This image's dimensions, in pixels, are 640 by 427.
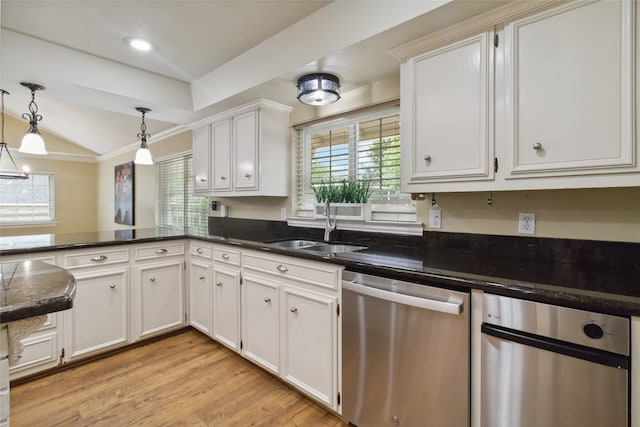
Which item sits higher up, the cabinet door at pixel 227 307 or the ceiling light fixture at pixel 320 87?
the ceiling light fixture at pixel 320 87

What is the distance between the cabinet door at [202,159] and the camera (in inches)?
125

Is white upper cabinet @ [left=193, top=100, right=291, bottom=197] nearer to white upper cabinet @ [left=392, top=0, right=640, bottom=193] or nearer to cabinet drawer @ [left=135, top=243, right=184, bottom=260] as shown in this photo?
cabinet drawer @ [left=135, top=243, right=184, bottom=260]

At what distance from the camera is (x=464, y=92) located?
1539 millimetres

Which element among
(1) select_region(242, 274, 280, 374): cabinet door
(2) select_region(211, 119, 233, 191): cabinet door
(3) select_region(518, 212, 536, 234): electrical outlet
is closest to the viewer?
(3) select_region(518, 212, 536, 234): electrical outlet

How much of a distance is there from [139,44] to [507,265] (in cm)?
279

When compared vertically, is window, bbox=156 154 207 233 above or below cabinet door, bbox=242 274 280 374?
above

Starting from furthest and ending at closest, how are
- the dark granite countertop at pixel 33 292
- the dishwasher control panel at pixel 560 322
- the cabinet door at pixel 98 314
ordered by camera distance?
1. the cabinet door at pixel 98 314
2. the dishwasher control panel at pixel 560 322
3. the dark granite countertop at pixel 33 292

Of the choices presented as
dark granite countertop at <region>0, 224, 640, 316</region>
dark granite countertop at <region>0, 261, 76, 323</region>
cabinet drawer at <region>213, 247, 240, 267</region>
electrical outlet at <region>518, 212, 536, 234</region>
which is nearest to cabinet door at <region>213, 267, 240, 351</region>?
cabinet drawer at <region>213, 247, 240, 267</region>

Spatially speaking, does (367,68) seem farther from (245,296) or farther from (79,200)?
(79,200)

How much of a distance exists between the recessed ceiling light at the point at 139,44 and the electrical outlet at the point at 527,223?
8.95ft

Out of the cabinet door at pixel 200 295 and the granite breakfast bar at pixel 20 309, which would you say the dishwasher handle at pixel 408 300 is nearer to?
the granite breakfast bar at pixel 20 309

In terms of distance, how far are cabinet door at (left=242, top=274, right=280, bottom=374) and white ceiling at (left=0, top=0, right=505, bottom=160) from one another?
4.87 ft

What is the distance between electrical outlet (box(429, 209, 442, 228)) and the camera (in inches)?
76.0

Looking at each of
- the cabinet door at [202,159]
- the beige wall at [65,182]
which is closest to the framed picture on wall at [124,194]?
the beige wall at [65,182]
